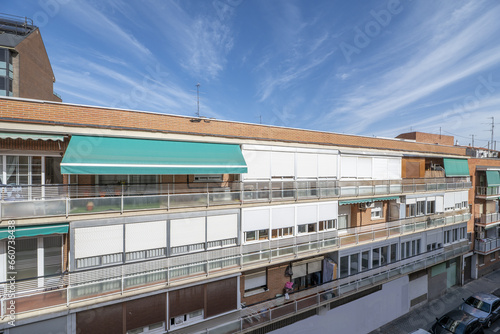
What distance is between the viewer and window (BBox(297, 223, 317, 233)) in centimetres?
1235

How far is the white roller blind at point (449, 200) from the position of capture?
60.3ft

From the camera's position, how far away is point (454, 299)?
19.2 m

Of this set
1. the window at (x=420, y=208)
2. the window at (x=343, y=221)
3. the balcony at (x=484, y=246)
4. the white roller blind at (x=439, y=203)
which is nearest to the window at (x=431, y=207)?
the white roller blind at (x=439, y=203)

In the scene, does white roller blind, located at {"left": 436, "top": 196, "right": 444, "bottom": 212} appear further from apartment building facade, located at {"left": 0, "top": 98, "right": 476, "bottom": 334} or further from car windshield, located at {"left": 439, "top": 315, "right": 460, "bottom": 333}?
car windshield, located at {"left": 439, "top": 315, "right": 460, "bottom": 333}

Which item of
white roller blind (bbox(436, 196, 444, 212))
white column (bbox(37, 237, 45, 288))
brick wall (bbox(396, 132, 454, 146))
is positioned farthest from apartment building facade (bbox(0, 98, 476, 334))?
brick wall (bbox(396, 132, 454, 146))

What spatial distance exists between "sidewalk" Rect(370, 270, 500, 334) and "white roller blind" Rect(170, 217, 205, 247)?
1306cm

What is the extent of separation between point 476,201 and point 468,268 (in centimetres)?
624

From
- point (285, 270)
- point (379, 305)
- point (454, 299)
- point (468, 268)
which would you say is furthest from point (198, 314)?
point (468, 268)

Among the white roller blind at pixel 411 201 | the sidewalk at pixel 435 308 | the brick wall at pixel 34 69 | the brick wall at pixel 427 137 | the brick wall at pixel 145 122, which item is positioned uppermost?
the brick wall at pixel 34 69

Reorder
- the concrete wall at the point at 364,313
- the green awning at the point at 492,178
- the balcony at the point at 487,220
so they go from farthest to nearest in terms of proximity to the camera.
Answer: the balcony at the point at 487,220 → the green awning at the point at 492,178 → the concrete wall at the point at 364,313

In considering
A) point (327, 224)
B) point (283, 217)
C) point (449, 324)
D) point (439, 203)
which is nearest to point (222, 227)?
point (283, 217)

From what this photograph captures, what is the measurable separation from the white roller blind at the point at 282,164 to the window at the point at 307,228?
278 cm

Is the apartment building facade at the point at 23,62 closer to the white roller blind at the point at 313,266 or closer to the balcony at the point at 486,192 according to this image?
the white roller blind at the point at 313,266

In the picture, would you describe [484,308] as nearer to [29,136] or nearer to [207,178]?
[207,178]
